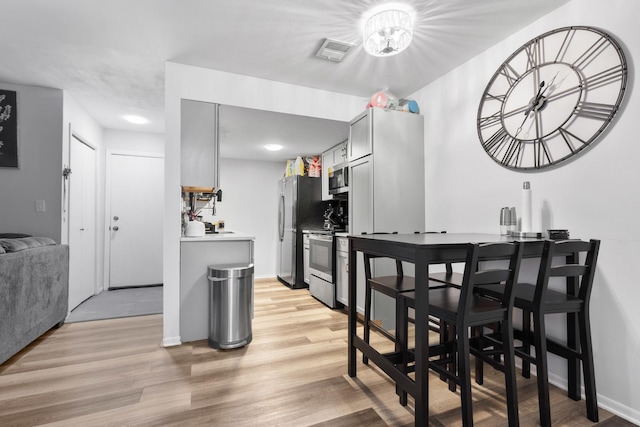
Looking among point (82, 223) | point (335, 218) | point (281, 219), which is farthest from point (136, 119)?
point (335, 218)

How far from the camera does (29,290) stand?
2.41 metres

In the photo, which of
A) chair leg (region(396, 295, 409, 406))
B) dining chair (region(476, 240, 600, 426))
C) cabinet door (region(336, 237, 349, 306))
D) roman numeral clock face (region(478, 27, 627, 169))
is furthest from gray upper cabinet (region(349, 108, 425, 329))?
dining chair (region(476, 240, 600, 426))

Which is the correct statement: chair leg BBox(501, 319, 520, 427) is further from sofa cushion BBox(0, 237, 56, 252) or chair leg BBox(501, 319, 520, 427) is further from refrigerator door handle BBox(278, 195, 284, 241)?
refrigerator door handle BBox(278, 195, 284, 241)

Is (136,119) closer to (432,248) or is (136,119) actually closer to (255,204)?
(255,204)

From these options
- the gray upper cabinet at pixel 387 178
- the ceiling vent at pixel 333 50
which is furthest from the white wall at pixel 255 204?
the ceiling vent at pixel 333 50

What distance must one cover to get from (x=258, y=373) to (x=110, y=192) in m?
3.88

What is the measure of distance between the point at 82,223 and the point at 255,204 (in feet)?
8.22

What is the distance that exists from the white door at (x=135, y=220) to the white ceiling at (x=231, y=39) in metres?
1.63

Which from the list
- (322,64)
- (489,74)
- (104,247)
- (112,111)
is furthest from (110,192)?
(489,74)

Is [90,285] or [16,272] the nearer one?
[16,272]

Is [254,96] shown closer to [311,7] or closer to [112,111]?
[311,7]

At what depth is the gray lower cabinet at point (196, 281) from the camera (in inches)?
103

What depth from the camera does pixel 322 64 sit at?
8.70ft

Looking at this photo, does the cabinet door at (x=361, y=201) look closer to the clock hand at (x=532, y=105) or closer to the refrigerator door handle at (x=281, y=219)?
the clock hand at (x=532, y=105)
